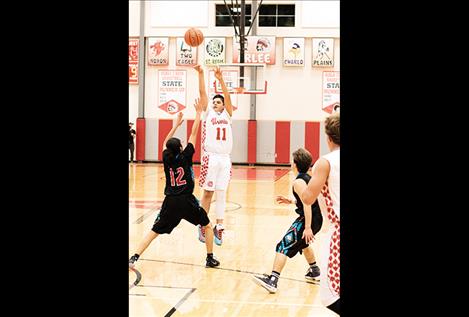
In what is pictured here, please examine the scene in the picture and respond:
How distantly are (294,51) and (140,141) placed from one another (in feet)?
18.3

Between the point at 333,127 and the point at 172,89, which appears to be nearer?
the point at 333,127

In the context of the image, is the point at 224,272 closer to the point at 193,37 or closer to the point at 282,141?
the point at 193,37

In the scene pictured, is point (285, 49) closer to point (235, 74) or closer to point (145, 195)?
point (235, 74)

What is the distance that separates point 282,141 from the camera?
64.4ft

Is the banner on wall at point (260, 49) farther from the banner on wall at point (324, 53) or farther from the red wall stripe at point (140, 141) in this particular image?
the red wall stripe at point (140, 141)

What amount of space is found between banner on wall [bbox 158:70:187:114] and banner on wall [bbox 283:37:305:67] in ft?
10.5

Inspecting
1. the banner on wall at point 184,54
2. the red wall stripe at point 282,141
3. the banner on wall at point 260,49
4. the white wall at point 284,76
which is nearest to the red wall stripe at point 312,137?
the white wall at point 284,76

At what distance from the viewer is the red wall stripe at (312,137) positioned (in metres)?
19.3

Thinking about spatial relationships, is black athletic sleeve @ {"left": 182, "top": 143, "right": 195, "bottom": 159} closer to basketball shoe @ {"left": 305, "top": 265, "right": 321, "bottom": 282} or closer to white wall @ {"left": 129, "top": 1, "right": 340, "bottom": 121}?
basketball shoe @ {"left": 305, "top": 265, "right": 321, "bottom": 282}

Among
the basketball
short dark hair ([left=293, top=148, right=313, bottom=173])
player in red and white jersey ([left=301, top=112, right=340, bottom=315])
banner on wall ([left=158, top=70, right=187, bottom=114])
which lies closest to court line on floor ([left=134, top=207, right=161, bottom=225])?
the basketball

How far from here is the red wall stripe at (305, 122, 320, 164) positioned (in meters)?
19.3

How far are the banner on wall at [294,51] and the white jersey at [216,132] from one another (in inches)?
477

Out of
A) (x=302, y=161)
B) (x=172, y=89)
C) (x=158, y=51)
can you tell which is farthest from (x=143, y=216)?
(x=158, y=51)
